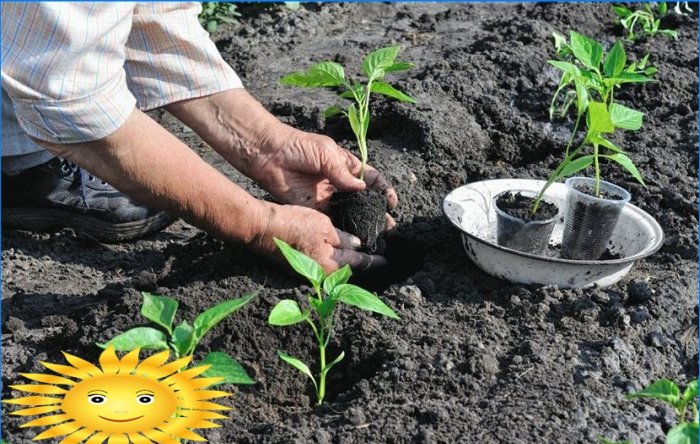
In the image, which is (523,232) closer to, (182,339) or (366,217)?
(366,217)

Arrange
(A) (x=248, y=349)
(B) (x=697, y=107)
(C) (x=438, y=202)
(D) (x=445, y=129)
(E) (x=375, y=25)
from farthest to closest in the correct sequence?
(E) (x=375, y=25), (B) (x=697, y=107), (D) (x=445, y=129), (C) (x=438, y=202), (A) (x=248, y=349)

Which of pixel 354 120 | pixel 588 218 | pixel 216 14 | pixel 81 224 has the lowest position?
pixel 81 224

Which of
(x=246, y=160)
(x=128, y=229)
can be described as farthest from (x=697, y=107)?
(x=128, y=229)

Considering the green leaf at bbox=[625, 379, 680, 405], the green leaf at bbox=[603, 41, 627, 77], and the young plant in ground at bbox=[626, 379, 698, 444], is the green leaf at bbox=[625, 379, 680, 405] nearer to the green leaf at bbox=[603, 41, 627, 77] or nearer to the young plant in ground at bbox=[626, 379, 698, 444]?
the young plant in ground at bbox=[626, 379, 698, 444]

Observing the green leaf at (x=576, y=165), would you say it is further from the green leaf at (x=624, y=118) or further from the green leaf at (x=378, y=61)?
the green leaf at (x=378, y=61)

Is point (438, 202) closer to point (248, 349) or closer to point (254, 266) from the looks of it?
point (254, 266)

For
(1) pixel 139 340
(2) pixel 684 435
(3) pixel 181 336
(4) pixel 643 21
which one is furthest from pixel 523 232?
(4) pixel 643 21

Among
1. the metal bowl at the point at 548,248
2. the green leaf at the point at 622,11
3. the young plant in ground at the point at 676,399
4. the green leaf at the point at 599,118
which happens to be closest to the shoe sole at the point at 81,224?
the metal bowl at the point at 548,248

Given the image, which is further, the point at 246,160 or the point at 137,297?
the point at 246,160
